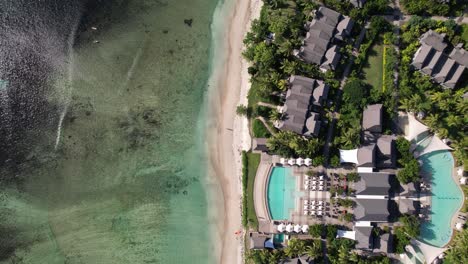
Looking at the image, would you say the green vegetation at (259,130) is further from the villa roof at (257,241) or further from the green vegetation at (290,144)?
the villa roof at (257,241)

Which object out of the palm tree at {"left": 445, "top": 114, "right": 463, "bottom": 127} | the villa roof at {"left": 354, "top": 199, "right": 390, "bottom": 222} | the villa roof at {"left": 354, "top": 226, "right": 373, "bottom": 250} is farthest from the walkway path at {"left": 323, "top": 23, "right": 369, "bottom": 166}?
the palm tree at {"left": 445, "top": 114, "right": 463, "bottom": 127}

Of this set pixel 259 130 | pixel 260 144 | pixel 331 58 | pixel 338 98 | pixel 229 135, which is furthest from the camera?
pixel 229 135

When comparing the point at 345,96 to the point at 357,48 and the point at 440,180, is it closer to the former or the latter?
the point at 357,48

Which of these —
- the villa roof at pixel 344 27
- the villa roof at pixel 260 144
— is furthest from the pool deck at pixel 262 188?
the villa roof at pixel 344 27

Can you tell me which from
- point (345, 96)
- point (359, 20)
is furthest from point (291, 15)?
point (345, 96)

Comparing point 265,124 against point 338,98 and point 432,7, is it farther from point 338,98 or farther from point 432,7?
point 432,7

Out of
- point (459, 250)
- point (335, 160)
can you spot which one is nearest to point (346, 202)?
point (335, 160)
